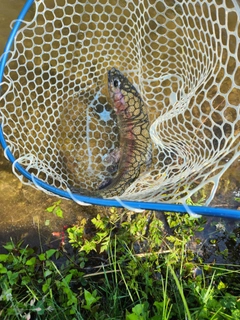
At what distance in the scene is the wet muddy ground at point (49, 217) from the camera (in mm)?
2414

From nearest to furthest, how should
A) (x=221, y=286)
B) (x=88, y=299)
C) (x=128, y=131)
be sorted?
(x=88, y=299) < (x=221, y=286) < (x=128, y=131)

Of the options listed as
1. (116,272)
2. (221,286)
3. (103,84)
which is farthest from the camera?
(103,84)

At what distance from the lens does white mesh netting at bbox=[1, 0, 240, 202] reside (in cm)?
233

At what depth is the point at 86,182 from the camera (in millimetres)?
2479

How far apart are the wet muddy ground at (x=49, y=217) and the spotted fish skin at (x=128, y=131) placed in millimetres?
331

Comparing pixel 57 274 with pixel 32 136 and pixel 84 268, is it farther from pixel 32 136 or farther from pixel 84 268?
pixel 32 136

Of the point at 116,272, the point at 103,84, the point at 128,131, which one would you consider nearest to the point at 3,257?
the point at 116,272

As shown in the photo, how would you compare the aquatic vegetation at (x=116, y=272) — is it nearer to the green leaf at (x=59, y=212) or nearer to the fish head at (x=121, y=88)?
the green leaf at (x=59, y=212)

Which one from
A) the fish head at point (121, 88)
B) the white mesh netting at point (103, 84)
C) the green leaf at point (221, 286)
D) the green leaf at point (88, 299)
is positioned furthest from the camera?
the fish head at point (121, 88)

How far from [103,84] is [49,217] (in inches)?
40.6

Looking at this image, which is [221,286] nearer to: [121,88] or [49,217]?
[49,217]

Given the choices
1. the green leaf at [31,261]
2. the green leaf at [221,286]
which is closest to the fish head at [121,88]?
the green leaf at [31,261]

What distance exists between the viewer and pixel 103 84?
8.56 ft

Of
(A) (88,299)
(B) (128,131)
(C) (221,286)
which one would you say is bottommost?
(A) (88,299)
